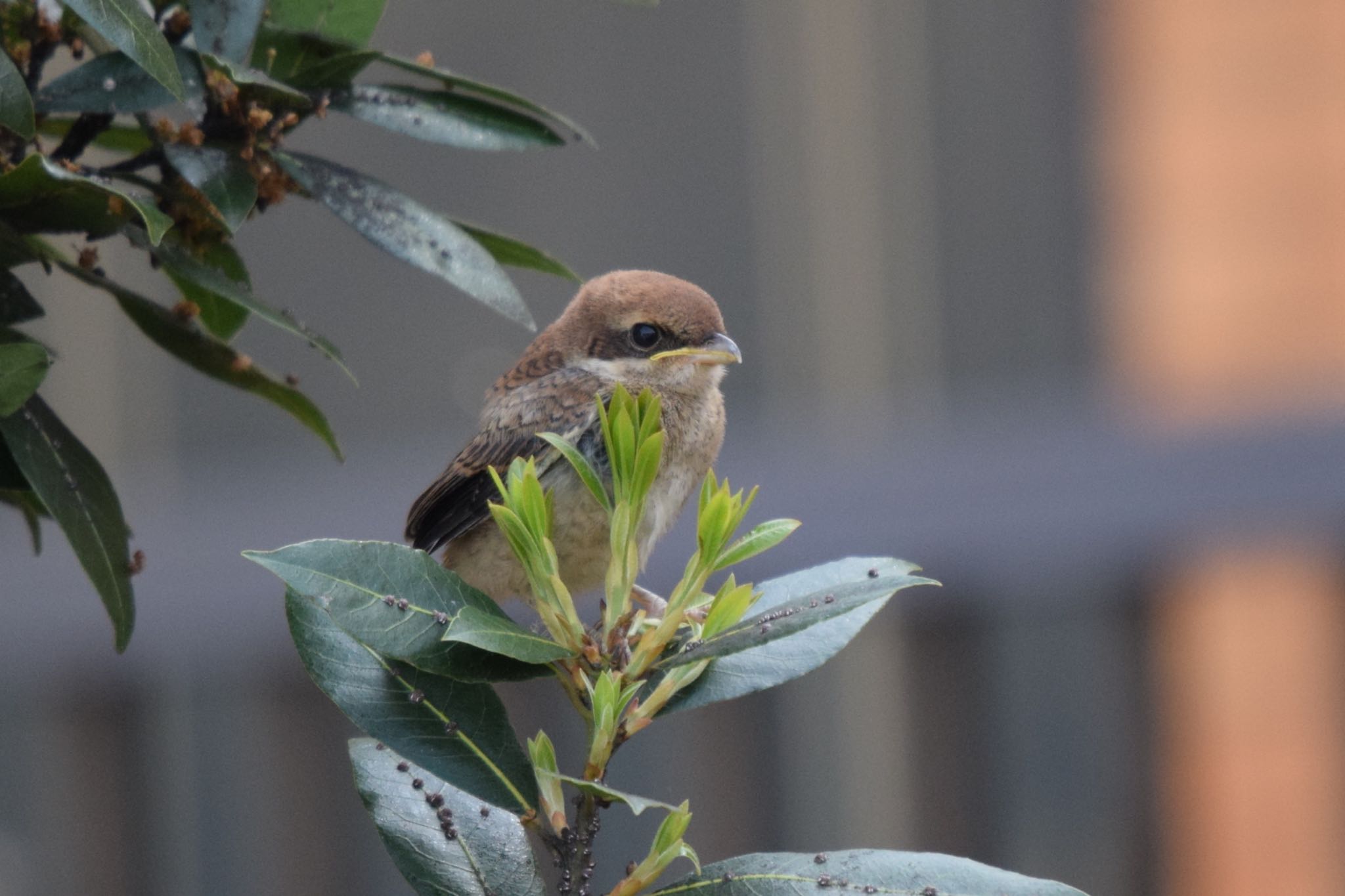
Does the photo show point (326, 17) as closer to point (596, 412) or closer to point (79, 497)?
point (79, 497)

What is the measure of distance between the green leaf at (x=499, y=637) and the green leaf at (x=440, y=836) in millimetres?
216

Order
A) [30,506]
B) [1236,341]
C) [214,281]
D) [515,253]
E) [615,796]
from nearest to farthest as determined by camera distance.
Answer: [615,796] → [214,281] → [30,506] → [515,253] → [1236,341]

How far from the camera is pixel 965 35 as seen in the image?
788 cm

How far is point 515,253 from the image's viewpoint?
2.12 meters

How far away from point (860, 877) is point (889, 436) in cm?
592

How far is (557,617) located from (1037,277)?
6.51 m

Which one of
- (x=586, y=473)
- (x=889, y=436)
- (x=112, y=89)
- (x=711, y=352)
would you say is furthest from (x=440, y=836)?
(x=889, y=436)

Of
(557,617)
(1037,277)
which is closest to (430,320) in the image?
(1037,277)

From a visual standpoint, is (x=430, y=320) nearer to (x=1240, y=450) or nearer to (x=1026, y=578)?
(x=1026, y=578)

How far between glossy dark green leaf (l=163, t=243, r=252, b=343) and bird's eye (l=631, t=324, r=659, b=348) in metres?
0.78

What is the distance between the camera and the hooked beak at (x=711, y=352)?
2682 mm

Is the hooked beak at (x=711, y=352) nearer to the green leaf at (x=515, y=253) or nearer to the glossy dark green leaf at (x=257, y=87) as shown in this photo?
the green leaf at (x=515, y=253)

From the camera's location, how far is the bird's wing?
2.65 metres

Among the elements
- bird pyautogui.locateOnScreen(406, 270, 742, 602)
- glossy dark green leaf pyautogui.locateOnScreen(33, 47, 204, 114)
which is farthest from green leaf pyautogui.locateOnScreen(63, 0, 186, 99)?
bird pyautogui.locateOnScreen(406, 270, 742, 602)
